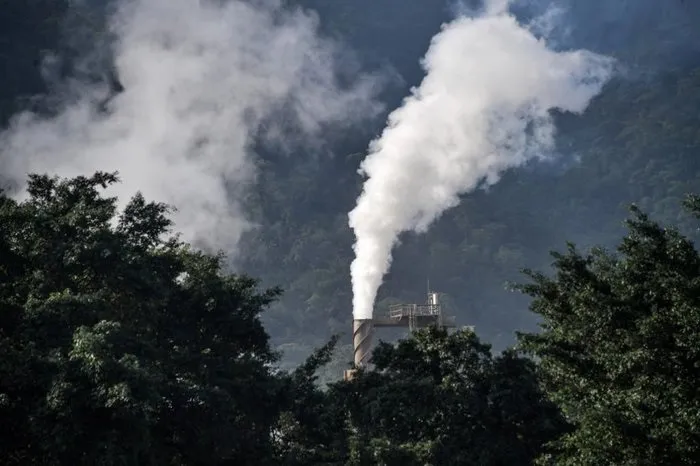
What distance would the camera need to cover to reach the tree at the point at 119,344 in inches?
732

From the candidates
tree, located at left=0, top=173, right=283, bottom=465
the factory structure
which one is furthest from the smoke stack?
tree, located at left=0, top=173, right=283, bottom=465

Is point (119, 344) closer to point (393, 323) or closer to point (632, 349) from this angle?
point (632, 349)

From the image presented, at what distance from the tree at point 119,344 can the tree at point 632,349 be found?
11150 mm

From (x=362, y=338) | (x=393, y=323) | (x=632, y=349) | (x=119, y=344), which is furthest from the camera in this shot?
(x=393, y=323)

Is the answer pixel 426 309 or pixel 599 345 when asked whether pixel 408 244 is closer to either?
pixel 426 309

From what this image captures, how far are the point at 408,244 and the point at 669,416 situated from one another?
16617cm

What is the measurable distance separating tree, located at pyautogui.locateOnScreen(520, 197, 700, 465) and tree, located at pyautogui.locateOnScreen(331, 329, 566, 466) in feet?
17.5

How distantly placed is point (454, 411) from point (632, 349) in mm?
9793

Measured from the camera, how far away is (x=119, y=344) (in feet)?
70.0

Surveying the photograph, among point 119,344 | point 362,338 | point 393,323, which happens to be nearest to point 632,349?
point 119,344

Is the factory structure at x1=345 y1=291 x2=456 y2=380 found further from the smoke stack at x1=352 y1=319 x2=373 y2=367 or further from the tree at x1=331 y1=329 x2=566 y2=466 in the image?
the tree at x1=331 y1=329 x2=566 y2=466

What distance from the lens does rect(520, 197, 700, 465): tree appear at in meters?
16.5

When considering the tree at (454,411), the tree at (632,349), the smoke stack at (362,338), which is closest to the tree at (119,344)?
the tree at (454,411)

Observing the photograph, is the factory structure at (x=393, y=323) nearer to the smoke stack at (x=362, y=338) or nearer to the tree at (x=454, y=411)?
the smoke stack at (x=362, y=338)
